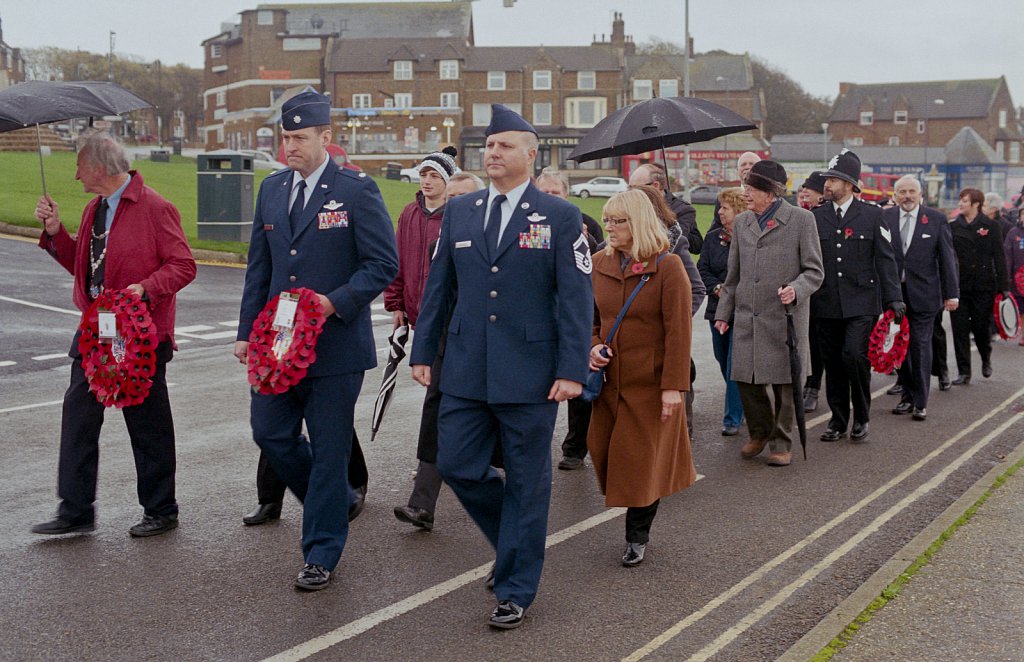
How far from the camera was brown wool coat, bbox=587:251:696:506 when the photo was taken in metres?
5.90

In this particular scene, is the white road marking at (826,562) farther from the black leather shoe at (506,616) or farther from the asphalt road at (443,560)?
the black leather shoe at (506,616)

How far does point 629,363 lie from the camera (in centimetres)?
604

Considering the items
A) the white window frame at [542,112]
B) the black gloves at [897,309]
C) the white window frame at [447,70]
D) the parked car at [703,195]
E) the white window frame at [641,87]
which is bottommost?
the black gloves at [897,309]

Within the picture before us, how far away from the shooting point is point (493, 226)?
5105mm

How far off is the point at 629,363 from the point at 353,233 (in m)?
1.56

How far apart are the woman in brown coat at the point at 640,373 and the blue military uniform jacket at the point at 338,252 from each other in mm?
1200

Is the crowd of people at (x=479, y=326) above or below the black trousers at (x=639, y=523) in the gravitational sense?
above

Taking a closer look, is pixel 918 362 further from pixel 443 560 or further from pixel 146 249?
pixel 146 249

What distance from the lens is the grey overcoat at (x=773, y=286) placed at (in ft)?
27.2

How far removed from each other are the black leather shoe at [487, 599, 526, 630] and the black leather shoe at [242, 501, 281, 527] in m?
2.04

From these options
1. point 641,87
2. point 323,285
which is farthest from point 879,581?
point 641,87

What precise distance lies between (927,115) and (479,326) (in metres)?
114

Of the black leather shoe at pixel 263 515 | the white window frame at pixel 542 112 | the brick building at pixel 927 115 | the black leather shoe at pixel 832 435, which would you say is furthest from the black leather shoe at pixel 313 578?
the brick building at pixel 927 115

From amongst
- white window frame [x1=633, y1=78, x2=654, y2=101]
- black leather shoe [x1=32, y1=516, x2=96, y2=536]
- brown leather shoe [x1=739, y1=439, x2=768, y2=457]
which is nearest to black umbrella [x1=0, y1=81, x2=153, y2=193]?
black leather shoe [x1=32, y1=516, x2=96, y2=536]
